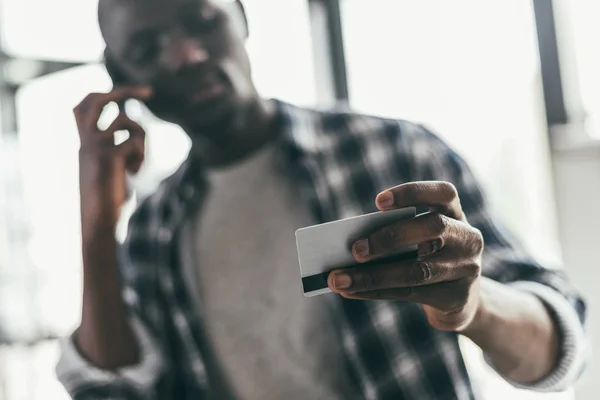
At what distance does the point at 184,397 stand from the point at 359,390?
21cm

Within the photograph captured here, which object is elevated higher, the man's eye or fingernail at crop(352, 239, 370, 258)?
the man's eye

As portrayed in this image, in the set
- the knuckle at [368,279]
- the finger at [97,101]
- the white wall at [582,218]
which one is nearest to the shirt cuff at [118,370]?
the finger at [97,101]

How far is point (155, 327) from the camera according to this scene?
780mm

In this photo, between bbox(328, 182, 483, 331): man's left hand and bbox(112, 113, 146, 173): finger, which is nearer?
bbox(328, 182, 483, 331): man's left hand

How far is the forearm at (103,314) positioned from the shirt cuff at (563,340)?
1.35 ft

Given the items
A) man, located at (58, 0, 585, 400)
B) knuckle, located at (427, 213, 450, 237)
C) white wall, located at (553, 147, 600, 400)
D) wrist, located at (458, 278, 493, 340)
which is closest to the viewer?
knuckle, located at (427, 213, 450, 237)

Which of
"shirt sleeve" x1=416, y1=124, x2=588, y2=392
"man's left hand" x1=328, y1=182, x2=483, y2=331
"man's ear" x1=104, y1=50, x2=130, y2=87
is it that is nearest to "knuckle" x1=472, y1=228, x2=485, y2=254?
"man's left hand" x1=328, y1=182, x2=483, y2=331

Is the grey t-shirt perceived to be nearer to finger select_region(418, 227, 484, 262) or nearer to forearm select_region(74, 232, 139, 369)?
forearm select_region(74, 232, 139, 369)

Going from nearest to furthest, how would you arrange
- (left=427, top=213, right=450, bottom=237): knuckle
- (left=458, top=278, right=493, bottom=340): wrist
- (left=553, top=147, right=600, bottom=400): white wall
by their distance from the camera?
(left=427, top=213, right=450, bottom=237): knuckle → (left=458, top=278, right=493, bottom=340): wrist → (left=553, top=147, right=600, bottom=400): white wall

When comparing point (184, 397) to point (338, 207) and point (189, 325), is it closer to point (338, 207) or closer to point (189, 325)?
point (189, 325)

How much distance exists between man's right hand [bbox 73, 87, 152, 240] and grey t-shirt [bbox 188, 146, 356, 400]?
101 mm

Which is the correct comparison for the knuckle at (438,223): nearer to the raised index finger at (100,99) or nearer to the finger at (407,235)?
the finger at (407,235)

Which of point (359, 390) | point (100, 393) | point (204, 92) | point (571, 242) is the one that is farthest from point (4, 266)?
point (571, 242)

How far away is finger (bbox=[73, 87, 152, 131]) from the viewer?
0.77 meters
